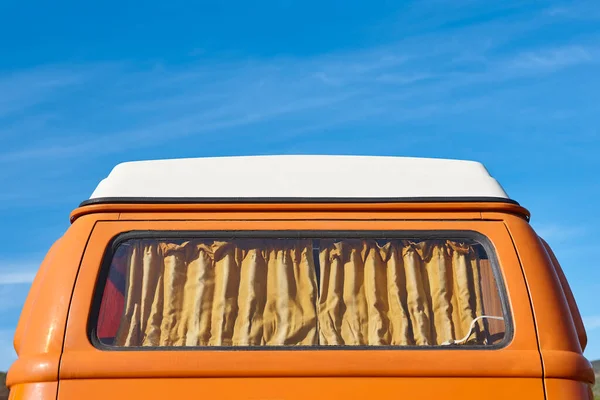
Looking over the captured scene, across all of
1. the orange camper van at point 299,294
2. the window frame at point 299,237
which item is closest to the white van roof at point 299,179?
the orange camper van at point 299,294

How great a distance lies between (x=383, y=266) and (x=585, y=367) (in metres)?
1.04

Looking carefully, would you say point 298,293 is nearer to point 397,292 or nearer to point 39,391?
point 397,292

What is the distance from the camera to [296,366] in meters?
3.48

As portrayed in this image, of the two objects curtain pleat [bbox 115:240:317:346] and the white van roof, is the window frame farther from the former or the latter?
the white van roof

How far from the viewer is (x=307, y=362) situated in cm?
349

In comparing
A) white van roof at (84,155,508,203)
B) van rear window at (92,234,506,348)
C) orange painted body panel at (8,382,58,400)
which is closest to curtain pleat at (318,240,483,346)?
van rear window at (92,234,506,348)

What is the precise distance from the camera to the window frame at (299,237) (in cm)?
357

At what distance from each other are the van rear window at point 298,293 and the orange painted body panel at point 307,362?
0.12m

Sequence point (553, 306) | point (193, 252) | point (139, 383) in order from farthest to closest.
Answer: point (193, 252), point (553, 306), point (139, 383)

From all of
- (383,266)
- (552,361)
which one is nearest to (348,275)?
(383,266)

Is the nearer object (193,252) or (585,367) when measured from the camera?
(585,367)

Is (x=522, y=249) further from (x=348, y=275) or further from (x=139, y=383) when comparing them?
(x=139, y=383)

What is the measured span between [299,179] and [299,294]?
0.62m

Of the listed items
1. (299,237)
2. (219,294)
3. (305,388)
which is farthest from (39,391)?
(299,237)
